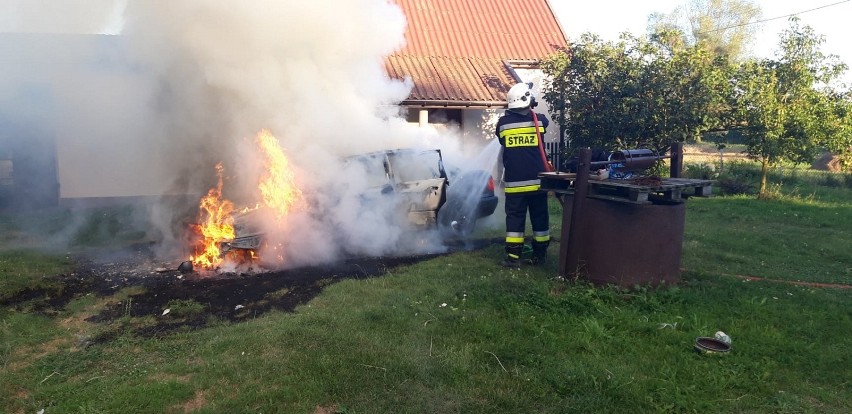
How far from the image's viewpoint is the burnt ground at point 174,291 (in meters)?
5.34

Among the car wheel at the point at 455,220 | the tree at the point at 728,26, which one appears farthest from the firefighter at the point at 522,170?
the tree at the point at 728,26

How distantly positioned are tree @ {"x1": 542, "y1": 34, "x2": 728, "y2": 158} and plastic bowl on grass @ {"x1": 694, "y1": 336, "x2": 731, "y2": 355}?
822 cm

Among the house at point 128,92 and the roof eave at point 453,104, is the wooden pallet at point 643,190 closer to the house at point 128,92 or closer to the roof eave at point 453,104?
the house at point 128,92

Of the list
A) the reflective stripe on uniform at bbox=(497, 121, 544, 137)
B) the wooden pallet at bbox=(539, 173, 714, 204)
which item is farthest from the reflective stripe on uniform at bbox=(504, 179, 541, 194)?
the reflective stripe on uniform at bbox=(497, 121, 544, 137)

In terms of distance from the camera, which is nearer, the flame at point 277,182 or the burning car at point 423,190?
the flame at point 277,182

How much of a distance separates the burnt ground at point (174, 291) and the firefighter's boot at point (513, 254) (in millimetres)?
1215

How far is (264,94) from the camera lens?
7.75 m

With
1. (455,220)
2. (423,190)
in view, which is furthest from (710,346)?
(455,220)

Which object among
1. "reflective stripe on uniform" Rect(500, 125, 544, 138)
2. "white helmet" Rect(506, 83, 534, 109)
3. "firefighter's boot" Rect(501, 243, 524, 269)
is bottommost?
"firefighter's boot" Rect(501, 243, 524, 269)

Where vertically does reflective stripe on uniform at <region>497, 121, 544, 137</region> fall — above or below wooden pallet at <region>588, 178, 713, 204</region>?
above

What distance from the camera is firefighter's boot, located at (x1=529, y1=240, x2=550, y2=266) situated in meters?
6.70

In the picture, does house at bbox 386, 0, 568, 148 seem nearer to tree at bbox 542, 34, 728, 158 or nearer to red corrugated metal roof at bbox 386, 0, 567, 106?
red corrugated metal roof at bbox 386, 0, 567, 106

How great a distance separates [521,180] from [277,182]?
331cm

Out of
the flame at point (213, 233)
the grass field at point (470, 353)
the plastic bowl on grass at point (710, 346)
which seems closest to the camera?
the grass field at point (470, 353)
